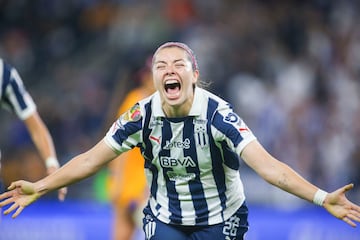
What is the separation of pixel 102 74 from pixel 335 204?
351 inches

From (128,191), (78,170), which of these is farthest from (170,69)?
(128,191)

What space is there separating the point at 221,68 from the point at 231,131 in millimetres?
7926

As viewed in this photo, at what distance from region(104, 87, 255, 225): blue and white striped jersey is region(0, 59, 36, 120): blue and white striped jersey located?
1.31 metres

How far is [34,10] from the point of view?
14891mm

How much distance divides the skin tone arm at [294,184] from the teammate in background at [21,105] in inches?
71.5

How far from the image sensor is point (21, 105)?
270 inches

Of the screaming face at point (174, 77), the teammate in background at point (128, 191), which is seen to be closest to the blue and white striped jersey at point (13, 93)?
the screaming face at point (174, 77)

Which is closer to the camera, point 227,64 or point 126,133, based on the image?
point 126,133

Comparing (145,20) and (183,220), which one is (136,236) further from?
(145,20)

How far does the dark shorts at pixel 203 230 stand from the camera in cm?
580

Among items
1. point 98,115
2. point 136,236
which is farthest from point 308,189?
point 98,115

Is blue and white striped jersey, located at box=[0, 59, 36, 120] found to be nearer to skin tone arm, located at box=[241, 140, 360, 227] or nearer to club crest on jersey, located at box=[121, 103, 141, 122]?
club crest on jersey, located at box=[121, 103, 141, 122]

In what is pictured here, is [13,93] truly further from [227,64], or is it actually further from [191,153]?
[227,64]

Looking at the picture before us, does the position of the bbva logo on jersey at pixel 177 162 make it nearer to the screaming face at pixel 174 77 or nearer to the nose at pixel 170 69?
the screaming face at pixel 174 77
